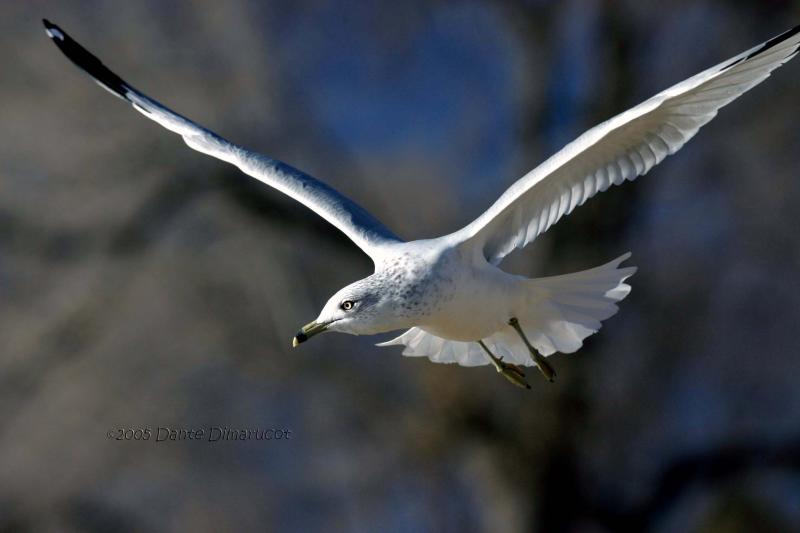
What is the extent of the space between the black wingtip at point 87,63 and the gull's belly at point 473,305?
56.1 inches

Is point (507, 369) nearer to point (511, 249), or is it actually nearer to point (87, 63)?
point (511, 249)

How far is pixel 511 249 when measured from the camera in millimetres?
3436

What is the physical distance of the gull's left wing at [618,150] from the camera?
10.00ft

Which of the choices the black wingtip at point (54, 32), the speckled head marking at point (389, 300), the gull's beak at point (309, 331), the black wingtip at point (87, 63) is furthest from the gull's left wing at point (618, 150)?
the black wingtip at point (54, 32)

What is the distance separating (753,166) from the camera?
24.9 ft

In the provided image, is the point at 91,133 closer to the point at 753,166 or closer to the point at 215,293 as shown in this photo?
the point at 215,293

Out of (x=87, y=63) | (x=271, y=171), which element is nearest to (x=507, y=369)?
(x=271, y=171)

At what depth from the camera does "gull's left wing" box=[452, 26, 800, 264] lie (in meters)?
3.05

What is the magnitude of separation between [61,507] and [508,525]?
8.34ft

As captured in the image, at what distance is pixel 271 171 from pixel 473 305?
0.86 metres

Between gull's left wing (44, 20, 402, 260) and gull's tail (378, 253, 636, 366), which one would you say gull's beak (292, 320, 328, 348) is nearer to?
gull's left wing (44, 20, 402, 260)

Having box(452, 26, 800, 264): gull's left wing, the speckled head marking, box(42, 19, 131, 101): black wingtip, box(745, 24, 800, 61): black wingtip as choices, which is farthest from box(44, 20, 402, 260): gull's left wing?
box(745, 24, 800, 61): black wingtip

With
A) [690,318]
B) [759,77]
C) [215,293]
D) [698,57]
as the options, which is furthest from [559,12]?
[759,77]

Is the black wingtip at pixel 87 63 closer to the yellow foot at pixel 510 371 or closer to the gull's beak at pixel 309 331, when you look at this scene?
the gull's beak at pixel 309 331
